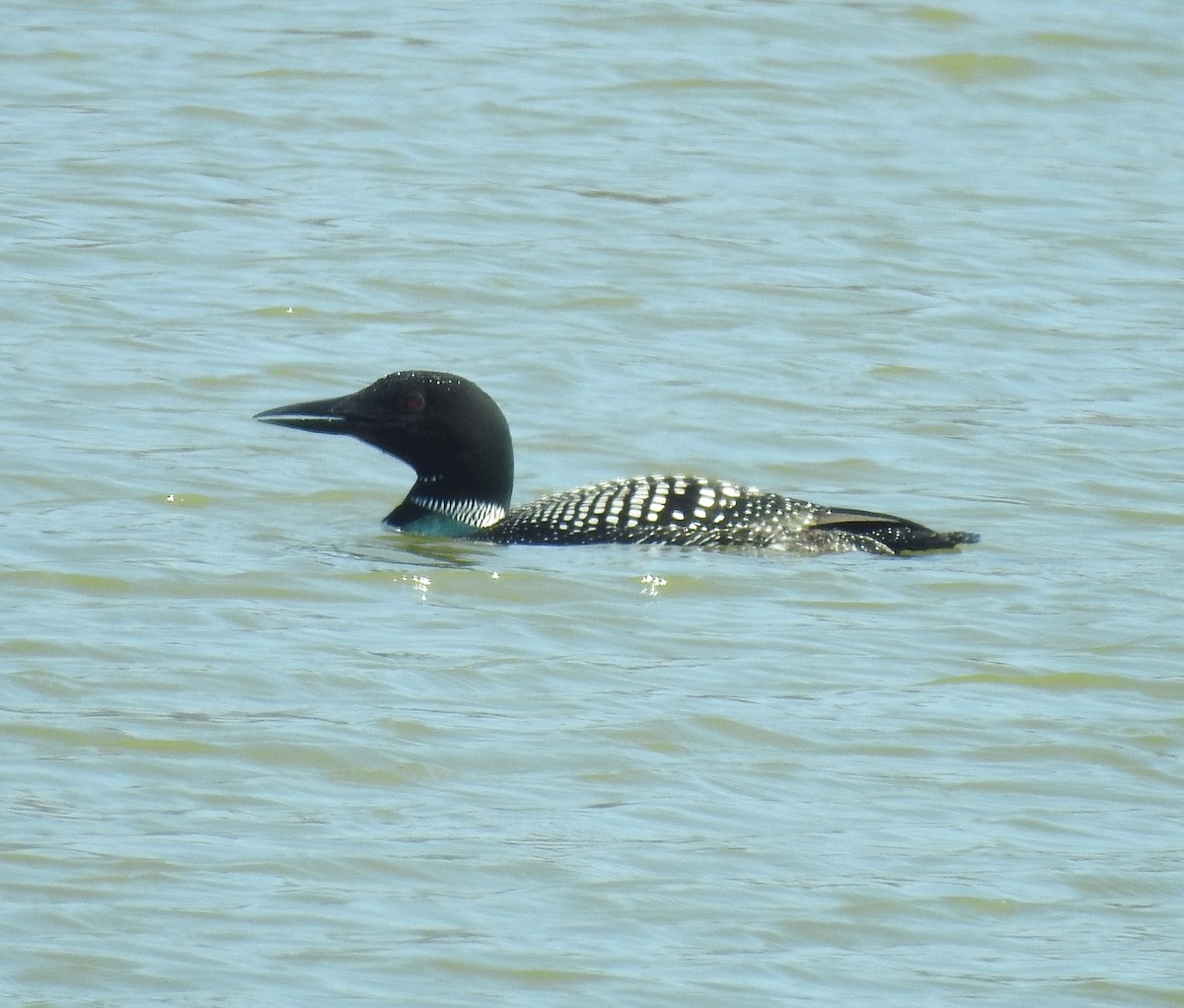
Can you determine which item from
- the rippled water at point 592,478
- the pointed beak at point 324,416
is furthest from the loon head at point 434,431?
the rippled water at point 592,478

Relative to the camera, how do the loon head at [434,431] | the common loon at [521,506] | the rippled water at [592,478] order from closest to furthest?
the rippled water at [592,478] < the common loon at [521,506] < the loon head at [434,431]

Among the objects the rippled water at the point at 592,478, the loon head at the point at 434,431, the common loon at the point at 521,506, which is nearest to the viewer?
the rippled water at the point at 592,478

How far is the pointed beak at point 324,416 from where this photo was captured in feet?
26.3

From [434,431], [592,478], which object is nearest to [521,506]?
[434,431]

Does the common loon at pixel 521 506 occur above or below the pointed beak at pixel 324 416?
below

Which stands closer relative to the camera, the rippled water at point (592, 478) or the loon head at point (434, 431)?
the rippled water at point (592, 478)

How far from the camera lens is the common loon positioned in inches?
302

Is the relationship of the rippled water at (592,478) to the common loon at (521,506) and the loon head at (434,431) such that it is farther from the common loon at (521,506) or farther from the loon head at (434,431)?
the loon head at (434,431)

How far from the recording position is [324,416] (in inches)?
320

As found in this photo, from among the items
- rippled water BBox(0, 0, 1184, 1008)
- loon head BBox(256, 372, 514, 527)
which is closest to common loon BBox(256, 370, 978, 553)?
loon head BBox(256, 372, 514, 527)

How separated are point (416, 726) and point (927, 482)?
3.39 metres

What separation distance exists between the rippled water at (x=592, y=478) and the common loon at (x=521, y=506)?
115 mm

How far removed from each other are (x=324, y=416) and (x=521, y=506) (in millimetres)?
641

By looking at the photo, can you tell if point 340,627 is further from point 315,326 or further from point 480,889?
point 315,326
